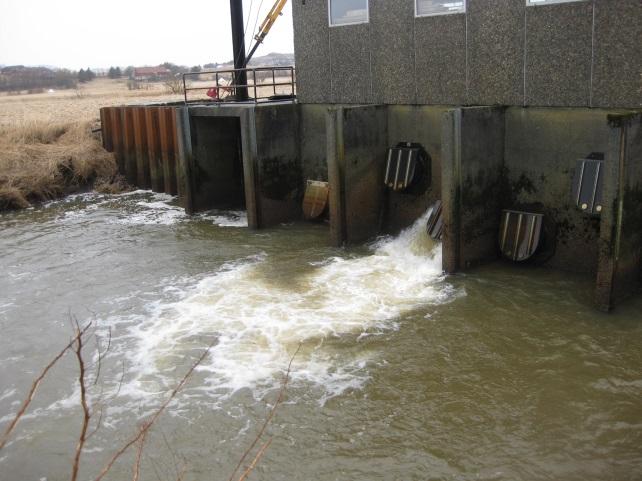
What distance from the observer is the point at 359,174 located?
1270cm

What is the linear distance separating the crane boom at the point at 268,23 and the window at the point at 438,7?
9.18 m

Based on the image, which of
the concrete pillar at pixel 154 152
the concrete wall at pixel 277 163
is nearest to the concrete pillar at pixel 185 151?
the concrete wall at pixel 277 163

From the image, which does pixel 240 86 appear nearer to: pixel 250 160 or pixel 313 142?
pixel 250 160

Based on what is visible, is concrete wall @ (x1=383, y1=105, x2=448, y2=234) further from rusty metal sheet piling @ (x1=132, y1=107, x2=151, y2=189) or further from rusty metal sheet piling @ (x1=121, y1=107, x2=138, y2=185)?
rusty metal sheet piling @ (x1=121, y1=107, x2=138, y2=185)

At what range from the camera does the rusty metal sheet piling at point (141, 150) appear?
19.6 m

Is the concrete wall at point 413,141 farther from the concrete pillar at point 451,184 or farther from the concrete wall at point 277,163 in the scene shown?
the concrete wall at point 277,163

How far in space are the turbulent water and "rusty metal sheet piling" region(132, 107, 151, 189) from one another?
296 inches

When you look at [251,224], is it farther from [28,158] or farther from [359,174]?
[28,158]

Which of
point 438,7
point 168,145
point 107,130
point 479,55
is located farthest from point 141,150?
point 479,55

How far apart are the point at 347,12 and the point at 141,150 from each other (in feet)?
30.1

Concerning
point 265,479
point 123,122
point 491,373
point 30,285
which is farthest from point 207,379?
point 123,122

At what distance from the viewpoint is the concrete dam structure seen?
9219 mm

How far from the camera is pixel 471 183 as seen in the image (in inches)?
420

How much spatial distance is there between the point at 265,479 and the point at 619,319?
17.4 ft
